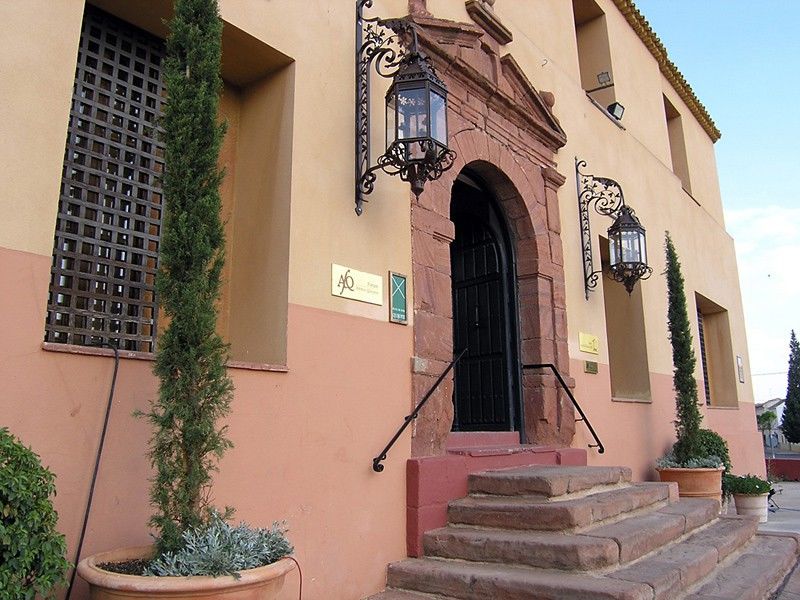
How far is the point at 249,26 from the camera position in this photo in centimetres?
379

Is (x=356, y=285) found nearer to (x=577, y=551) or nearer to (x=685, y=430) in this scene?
(x=577, y=551)

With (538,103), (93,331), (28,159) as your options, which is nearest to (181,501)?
(93,331)

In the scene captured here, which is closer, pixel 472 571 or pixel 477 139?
pixel 472 571

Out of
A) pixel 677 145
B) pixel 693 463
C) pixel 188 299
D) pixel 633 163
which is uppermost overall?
pixel 677 145

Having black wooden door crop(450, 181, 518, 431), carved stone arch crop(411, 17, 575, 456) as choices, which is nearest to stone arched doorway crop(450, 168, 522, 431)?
black wooden door crop(450, 181, 518, 431)

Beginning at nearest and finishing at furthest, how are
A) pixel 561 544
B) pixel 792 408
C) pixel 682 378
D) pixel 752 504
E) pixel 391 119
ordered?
1. pixel 561 544
2. pixel 391 119
3. pixel 682 378
4. pixel 752 504
5. pixel 792 408

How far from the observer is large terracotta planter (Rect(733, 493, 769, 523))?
795cm

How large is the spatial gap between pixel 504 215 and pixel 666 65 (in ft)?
21.6

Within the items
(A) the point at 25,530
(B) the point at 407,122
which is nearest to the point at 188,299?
(A) the point at 25,530

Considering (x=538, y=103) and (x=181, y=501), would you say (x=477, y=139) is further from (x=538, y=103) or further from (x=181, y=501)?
(x=181, y=501)

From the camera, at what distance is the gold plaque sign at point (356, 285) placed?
402 centimetres

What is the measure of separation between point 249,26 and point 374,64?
1.14 meters

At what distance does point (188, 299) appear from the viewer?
268 centimetres

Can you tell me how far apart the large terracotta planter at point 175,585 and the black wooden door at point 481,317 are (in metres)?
3.77
